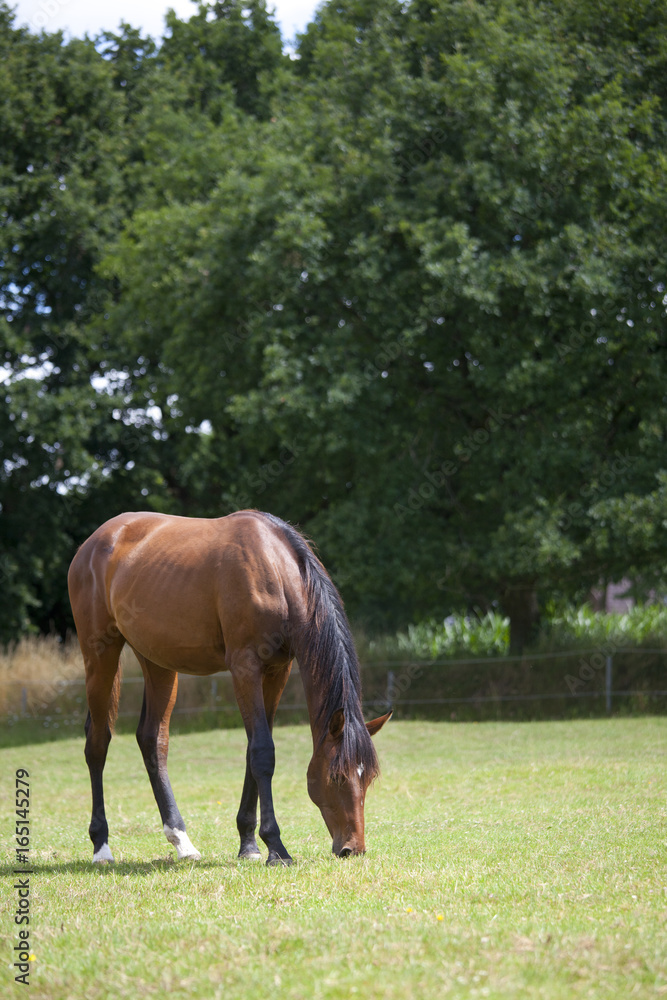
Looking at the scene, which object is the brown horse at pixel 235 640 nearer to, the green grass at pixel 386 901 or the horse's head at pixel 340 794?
the horse's head at pixel 340 794

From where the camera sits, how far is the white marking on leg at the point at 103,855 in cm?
670

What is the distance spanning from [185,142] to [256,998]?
72.6ft

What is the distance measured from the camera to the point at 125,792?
11289mm

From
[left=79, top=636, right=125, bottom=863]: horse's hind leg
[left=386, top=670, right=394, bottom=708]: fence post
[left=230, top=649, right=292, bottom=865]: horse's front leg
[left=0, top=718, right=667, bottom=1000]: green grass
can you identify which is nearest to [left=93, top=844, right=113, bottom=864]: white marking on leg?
[left=0, top=718, right=667, bottom=1000]: green grass

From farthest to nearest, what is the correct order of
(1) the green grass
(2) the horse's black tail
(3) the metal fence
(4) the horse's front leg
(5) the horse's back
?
(3) the metal fence, (5) the horse's back, (4) the horse's front leg, (2) the horse's black tail, (1) the green grass

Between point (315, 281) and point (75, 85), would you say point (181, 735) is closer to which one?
point (315, 281)

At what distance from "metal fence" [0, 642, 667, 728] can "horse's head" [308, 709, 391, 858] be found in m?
12.6

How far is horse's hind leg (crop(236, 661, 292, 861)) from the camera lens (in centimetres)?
637

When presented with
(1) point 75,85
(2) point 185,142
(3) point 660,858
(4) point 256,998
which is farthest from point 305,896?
(1) point 75,85

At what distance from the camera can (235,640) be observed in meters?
6.27

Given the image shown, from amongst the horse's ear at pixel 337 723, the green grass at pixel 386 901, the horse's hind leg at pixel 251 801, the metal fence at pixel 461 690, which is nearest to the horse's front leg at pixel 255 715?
the horse's hind leg at pixel 251 801

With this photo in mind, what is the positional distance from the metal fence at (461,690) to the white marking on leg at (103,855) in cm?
1155

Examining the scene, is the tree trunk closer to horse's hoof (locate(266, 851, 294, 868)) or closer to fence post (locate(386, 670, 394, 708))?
fence post (locate(386, 670, 394, 708))

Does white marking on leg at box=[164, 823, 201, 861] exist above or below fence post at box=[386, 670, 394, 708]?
above
